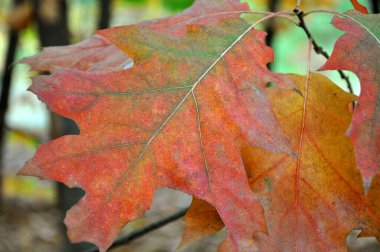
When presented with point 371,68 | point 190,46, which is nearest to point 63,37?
point 190,46

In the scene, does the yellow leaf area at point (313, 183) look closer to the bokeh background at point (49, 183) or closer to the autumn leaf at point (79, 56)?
the autumn leaf at point (79, 56)

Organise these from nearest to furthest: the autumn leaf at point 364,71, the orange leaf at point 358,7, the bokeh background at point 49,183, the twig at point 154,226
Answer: the autumn leaf at point 364,71 < the orange leaf at point 358,7 < the twig at point 154,226 < the bokeh background at point 49,183

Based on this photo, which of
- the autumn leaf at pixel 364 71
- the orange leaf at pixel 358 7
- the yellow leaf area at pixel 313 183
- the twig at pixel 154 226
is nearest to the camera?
the autumn leaf at pixel 364 71

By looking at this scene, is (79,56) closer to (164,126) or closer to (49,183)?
(164,126)


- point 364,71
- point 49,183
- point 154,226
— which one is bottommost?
point 49,183

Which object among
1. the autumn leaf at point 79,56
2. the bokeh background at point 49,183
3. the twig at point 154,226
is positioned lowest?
the bokeh background at point 49,183

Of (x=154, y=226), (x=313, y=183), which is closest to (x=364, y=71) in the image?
(x=313, y=183)

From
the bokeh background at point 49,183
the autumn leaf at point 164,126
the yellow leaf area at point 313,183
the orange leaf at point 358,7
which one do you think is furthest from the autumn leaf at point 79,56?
the bokeh background at point 49,183
